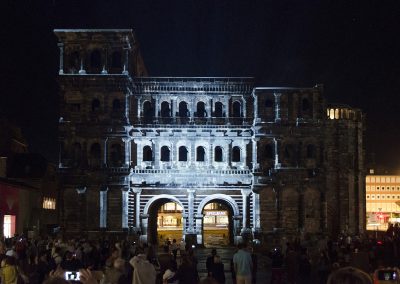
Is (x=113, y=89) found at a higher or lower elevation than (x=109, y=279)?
higher

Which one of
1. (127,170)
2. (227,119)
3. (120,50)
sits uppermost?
(120,50)

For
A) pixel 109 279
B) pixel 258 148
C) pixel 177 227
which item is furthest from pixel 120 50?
pixel 109 279

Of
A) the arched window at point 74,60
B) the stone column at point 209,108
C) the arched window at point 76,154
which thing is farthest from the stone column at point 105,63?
the stone column at point 209,108

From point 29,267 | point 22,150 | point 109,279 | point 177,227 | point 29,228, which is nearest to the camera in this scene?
point 109,279

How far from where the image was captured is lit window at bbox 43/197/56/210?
6303cm

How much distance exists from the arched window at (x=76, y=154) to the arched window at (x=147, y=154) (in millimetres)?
5238

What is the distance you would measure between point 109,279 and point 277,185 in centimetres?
4114

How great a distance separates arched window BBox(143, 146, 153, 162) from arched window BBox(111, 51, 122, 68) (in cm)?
711

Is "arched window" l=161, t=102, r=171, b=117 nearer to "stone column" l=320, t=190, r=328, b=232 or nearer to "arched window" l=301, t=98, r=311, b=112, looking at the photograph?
"arched window" l=301, t=98, r=311, b=112

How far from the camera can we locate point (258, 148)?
179 ft

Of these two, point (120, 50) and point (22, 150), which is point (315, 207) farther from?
point (22, 150)

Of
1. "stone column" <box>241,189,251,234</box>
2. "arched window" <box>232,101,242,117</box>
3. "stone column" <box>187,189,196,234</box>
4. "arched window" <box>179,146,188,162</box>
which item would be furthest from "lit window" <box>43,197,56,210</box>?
"arched window" <box>232,101,242,117</box>

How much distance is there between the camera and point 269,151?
55.2 metres

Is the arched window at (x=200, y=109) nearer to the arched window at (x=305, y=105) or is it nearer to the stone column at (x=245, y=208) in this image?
the stone column at (x=245, y=208)
